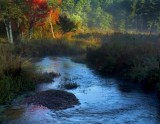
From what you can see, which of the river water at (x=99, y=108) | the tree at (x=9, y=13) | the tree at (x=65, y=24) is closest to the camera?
the river water at (x=99, y=108)

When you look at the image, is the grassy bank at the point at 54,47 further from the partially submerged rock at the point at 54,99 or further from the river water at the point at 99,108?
the partially submerged rock at the point at 54,99

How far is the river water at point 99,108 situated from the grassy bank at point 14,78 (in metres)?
0.65

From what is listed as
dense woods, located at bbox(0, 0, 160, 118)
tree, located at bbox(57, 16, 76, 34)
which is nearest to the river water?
dense woods, located at bbox(0, 0, 160, 118)

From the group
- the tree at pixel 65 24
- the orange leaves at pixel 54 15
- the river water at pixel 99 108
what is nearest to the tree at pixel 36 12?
the orange leaves at pixel 54 15

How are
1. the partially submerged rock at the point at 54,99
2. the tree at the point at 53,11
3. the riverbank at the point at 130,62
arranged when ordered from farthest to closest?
1. the tree at the point at 53,11
2. the riverbank at the point at 130,62
3. the partially submerged rock at the point at 54,99

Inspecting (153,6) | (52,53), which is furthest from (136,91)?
(153,6)

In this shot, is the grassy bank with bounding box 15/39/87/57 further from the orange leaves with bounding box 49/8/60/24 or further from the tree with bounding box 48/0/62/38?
the orange leaves with bounding box 49/8/60/24

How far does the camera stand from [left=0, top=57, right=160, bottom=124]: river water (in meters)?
14.8

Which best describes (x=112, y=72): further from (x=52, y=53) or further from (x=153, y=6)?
(x=153, y=6)

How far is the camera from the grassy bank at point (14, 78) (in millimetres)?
17528

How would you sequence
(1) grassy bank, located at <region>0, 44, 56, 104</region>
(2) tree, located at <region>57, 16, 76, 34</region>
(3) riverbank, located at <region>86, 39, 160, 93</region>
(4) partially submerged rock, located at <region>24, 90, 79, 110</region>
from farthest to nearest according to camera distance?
(2) tree, located at <region>57, 16, 76, 34</region>, (3) riverbank, located at <region>86, 39, 160, 93</region>, (1) grassy bank, located at <region>0, 44, 56, 104</region>, (4) partially submerged rock, located at <region>24, 90, 79, 110</region>

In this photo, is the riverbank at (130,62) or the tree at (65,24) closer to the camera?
the riverbank at (130,62)

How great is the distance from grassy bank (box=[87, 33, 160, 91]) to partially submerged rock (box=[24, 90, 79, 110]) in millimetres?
4808

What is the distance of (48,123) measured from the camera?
1443cm
